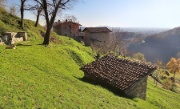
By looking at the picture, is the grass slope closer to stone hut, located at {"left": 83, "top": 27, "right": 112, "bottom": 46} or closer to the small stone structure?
the small stone structure

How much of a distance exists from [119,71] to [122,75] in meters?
0.78

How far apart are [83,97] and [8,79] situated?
595 centimetres

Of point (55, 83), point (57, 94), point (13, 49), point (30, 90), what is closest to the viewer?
point (30, 90)

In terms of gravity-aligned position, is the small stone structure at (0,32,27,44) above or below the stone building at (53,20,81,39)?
below

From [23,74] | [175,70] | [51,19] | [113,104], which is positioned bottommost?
[175,70]

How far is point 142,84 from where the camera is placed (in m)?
25.1

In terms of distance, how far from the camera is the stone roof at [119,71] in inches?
927

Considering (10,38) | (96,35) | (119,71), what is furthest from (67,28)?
(119,71)

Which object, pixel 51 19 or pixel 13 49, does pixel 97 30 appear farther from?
pixel 13 49

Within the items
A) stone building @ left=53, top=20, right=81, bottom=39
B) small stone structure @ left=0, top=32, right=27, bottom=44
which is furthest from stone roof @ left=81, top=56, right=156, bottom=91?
stone building @ left=53, top=20, right=81, bottom=39

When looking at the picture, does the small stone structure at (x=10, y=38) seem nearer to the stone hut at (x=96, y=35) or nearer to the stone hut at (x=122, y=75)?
the stone hut at (x=122, y=75)

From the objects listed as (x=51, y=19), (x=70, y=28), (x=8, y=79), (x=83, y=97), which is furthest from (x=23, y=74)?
(x=70, y=28)

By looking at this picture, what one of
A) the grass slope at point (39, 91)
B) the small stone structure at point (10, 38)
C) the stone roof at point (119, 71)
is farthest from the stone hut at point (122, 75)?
the small stone structure at point (10, 38)

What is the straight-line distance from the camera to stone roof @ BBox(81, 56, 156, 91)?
77.3ft
